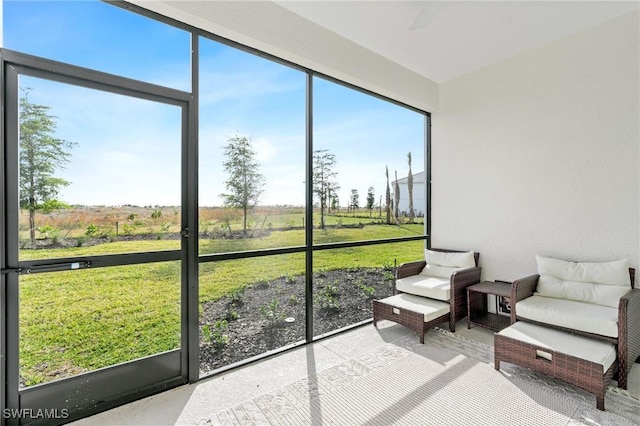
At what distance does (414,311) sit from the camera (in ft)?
10.1

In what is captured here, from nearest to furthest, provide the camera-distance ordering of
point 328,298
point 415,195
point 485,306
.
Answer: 1. point 328,298
2. point 485,306
3. point 415,195

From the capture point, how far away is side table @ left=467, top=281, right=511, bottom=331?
3.28 meters

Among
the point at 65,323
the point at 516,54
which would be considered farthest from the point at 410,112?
the point at 65,323

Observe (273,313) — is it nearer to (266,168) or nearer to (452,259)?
(266,168)

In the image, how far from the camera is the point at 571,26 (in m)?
2.98

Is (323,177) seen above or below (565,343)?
above

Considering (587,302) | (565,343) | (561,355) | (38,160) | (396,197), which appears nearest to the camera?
(38,160)

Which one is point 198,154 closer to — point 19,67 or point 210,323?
point 19,67

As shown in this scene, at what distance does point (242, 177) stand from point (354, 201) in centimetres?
145

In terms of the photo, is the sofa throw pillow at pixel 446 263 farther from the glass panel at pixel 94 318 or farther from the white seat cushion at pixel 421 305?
the glass panel at pixel 94 318

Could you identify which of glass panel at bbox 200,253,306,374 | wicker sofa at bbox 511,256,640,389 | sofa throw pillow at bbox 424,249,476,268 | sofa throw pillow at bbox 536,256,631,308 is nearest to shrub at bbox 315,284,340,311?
glass panel at bbox 200,253,306,374

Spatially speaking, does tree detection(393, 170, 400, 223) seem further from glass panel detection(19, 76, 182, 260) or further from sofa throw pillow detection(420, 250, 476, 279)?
glass panel detection(19, 76, 182, 260)

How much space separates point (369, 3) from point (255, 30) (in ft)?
3.31

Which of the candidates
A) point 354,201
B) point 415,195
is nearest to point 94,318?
point 354,201
